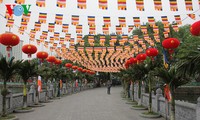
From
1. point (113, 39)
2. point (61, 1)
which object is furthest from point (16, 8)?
point (113, 39)

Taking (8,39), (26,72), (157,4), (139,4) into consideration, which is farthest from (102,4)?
(26,72)

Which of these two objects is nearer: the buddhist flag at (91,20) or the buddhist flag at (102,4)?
the buddhist flag at (102,4)

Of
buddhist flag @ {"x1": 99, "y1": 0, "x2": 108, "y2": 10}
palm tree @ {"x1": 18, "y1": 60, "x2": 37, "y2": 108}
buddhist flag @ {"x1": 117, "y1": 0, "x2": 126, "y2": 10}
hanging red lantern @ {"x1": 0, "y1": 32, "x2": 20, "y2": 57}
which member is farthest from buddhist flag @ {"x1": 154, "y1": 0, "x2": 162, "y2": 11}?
palm tree @ {"x1": 18, "y1": 60, "x2": 37, "y2": 108}

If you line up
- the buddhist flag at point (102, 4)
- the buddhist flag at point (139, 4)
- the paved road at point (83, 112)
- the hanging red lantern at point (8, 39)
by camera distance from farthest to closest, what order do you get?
1. the buddhist flag at point (139, 4)
2. the buddhist flag at point (102, 4)
3. the paved road at point (83, 112)
4. the hanging red lantern at point (8, 39)

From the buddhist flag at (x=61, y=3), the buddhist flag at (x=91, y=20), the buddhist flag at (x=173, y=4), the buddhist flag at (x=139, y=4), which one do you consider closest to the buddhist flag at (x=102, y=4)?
the buddhist flag at (x=139, y=4)

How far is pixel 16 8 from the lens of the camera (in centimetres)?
1327

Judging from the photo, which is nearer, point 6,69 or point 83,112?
point 6,69

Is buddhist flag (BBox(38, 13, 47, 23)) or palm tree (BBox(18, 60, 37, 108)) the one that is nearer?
palm tree (BBox(18, 60, 37, 108))

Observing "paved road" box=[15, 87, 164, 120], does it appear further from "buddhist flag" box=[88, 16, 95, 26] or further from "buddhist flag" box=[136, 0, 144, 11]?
"buddhist flag" box=[136, 0, 144, 11]

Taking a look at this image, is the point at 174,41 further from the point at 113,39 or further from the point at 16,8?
the point at 113,39

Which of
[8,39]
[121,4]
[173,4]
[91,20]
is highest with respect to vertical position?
[173,4]

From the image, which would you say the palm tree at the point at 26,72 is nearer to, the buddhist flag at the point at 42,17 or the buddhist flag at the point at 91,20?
the buddhist flag at the point at 42,17

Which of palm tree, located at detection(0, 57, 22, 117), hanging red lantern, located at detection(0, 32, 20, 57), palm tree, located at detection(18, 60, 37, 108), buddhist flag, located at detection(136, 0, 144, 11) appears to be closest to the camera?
hanging red lantern, located at detection(0, 32, 20, 57)

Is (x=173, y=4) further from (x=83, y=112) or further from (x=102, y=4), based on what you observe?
(x=83, y=112)
